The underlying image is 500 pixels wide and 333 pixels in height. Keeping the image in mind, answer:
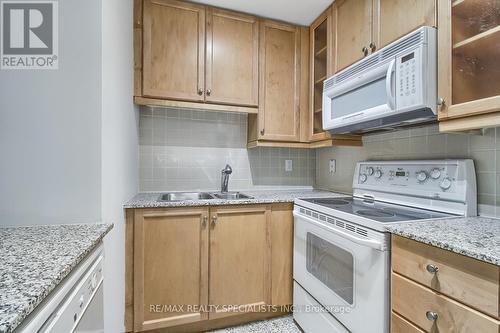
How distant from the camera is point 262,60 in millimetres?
2104

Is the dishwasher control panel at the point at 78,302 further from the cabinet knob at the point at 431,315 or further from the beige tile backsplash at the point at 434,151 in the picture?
the beige tile backsplash at the point at 434,151

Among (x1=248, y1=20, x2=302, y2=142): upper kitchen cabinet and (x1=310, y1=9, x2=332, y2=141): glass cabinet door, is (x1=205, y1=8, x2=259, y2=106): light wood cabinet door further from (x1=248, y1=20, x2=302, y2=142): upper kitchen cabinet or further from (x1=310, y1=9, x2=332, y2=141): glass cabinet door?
(x1=310, y1=9, x2=332, y2=141): glass cabinet door

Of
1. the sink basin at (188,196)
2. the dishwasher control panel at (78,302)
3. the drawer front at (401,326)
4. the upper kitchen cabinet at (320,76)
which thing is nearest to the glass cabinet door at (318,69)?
the upper kitchen cabinet at (320,76)

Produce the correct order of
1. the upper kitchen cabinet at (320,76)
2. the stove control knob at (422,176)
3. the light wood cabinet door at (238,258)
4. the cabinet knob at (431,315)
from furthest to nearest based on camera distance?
1. the upper kitchen cabinet at (320,76)
2. the light wood cabinet door at (238,258)
3. the stove control knob at (422,176)
4. the cabinet knob at (431,315)

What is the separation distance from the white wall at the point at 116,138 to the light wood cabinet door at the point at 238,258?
1.85ft

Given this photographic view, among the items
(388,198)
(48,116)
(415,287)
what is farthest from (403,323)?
(48,116)

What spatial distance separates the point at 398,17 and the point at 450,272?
1.27 metres

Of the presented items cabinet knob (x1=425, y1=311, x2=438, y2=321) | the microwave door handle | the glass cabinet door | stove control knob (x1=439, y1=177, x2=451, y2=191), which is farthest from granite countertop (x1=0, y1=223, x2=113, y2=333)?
the glass cabinet door

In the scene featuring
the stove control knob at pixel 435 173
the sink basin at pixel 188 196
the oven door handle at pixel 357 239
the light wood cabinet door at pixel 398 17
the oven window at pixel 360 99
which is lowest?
the oven door handle at pixel 357 239

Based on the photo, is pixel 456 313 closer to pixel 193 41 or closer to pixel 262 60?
pixel 262 60

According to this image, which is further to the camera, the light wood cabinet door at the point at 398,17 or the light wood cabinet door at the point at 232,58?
the light wood cabinet door at the point at 232,58

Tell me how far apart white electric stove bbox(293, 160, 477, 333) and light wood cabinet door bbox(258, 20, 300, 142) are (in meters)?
0.67

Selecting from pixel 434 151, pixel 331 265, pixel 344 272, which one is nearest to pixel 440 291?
pixel 344 272

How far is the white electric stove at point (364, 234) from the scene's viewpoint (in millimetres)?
1130
